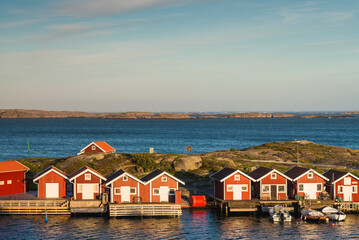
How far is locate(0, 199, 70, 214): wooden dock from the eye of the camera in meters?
61.7

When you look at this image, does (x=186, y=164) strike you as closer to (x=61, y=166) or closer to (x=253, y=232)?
(x=61, y=166)

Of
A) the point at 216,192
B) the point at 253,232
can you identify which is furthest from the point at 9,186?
the point at 253,232

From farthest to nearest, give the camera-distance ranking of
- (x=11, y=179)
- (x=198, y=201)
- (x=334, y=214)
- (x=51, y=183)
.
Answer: (x=11, y=179)
(x=198, y=201)
(x=51, y=183)
(x=334, y=214)

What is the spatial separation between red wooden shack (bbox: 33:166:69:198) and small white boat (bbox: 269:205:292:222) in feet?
99.3

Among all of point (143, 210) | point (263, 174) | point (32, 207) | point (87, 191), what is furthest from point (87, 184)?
point (263, 174)

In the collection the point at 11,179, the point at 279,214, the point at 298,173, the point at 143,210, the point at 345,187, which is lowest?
the point at 279,214

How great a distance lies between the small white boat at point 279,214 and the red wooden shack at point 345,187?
1062cm

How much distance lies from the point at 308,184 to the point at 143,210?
25902 millimetres

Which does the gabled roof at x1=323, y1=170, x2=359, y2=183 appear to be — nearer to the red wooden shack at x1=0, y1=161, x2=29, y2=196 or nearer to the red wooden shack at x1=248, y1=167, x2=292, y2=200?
the red wooden shack at x1=248, y1=167, x2=292, y2=200

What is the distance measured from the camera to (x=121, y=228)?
55062 mm

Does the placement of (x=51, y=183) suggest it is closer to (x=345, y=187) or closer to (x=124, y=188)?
(x=124, y=188)

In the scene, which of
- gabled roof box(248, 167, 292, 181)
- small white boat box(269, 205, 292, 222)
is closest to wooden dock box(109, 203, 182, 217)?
small white boat box(269, 205, 292, 222)

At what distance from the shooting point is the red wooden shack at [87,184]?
6397 centimetres

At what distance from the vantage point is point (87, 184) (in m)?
64.4
